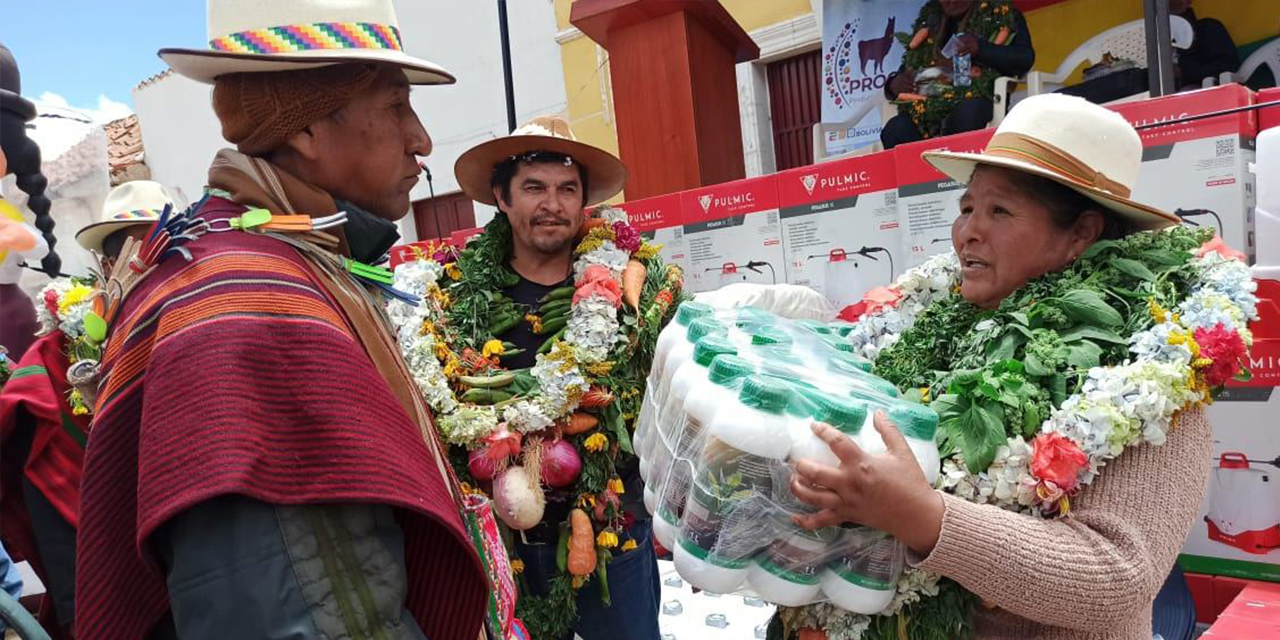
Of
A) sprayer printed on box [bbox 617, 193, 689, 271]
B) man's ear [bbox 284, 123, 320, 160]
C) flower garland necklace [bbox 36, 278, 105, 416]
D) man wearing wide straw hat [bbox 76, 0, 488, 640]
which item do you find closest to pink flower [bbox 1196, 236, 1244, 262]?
man wearing wide straw hat [bbox 76, 0, 488, 640]

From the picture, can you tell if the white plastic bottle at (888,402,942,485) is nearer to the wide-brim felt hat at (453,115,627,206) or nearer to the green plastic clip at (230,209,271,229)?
the green plastic clip at (230,209,271,229)

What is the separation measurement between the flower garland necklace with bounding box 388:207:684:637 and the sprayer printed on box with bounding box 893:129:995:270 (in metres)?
Result: 1.09

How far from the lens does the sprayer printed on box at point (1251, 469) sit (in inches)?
106

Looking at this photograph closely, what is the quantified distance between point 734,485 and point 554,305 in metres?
1.71

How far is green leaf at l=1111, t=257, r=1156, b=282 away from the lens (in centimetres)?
173

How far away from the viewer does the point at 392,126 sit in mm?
1363

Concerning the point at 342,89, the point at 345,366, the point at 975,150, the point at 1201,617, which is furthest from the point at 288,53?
the point at 1201,617

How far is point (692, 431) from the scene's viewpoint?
1.67 meters

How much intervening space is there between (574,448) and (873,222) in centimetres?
178

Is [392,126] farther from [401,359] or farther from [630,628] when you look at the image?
[630,628]

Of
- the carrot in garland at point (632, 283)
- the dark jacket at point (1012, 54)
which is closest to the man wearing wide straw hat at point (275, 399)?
the carrot in garland at point (632, 283)

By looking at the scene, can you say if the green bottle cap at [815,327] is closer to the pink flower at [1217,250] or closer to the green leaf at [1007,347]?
the green leaf at [1007,347]

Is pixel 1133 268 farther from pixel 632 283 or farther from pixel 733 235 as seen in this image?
pixel 733 235

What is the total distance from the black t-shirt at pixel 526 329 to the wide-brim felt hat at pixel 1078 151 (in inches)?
68.8
